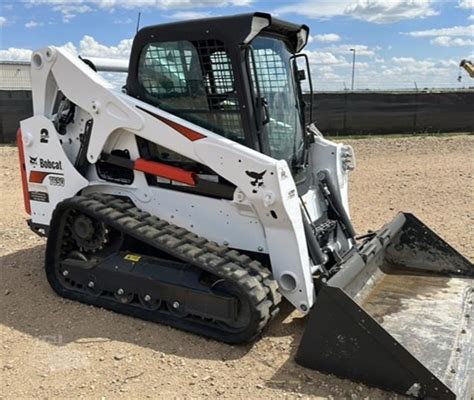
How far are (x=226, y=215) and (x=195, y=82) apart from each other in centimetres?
104

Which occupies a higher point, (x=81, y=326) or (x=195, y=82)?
(x=195, y=82)

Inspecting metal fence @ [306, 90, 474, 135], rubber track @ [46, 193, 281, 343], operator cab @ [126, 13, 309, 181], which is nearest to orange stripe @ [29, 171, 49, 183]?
rubber track @ [46, 193, 281, 343]

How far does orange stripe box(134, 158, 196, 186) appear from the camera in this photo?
4234mm

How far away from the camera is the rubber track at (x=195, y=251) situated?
3.71 m

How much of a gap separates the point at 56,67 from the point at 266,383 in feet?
10.2

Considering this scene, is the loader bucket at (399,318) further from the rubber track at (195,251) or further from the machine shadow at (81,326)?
the machine shadow at (81,326)

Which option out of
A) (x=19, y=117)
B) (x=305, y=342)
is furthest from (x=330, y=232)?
(x=19, y=117)

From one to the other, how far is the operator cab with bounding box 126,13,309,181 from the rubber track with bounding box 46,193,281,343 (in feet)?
2.72

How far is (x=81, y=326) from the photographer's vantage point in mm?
4156

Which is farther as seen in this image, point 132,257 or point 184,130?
point 132,257

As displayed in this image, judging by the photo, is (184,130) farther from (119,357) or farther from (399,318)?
(399,318)

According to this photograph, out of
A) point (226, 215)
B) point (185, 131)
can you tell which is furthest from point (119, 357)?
point (185, 131)

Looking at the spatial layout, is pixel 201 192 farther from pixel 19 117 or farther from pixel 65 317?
pixel 19 117

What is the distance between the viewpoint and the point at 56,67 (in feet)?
15.4
